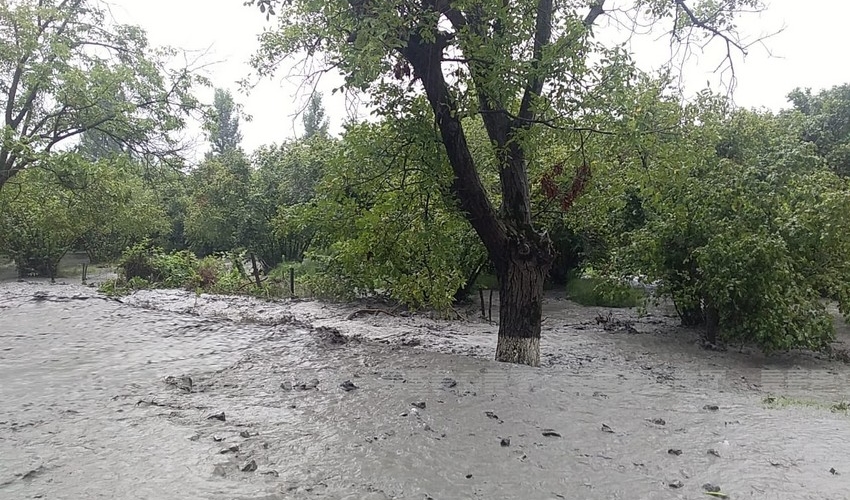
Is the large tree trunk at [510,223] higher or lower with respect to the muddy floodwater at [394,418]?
higher

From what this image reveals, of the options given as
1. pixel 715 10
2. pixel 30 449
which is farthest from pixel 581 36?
pixel 30 449

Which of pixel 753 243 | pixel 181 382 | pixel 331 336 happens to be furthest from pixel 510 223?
pixel 181 382

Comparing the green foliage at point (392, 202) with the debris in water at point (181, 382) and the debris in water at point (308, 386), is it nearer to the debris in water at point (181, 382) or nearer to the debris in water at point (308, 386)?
the debris in water at point (308, 386)

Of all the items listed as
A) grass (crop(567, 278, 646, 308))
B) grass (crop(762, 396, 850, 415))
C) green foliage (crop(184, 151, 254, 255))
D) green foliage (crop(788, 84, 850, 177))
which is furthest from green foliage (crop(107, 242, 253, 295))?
green foliage (crop(788, 84, 850, 177))

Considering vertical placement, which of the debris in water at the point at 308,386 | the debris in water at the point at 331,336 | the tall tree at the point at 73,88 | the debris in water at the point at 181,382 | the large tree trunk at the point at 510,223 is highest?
the tall tree at the point at 73,88

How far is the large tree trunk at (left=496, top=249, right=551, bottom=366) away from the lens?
23.2 feet

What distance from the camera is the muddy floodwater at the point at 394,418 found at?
148 inches

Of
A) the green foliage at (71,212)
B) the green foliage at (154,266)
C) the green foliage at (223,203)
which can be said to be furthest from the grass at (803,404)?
the green foliage at (223,203)

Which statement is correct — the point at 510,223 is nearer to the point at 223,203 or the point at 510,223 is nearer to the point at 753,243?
the point at 753,243

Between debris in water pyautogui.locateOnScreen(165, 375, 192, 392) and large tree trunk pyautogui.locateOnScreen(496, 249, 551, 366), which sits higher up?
large tree trunk pyautogui.locateOnScreen(496, 249, 551, 366)

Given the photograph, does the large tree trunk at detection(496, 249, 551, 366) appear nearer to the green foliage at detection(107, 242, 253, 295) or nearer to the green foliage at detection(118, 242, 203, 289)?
the green foliage at detection(107, 242, 253, 295)

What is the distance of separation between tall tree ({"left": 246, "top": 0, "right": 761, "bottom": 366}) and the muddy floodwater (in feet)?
4.66

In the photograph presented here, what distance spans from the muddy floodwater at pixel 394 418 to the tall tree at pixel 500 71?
1419 mm

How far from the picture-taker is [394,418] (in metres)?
5.00
